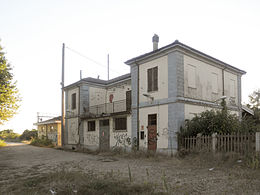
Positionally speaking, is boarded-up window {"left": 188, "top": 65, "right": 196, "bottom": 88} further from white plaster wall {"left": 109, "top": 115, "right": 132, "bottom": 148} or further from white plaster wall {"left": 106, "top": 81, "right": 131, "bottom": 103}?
white plaster wall {"left": 106, "top": 81, "right": 131, "bottom": 103}

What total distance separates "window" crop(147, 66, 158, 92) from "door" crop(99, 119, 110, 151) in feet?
18.7

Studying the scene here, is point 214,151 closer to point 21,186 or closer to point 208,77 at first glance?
point 208,77

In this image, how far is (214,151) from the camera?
10.7 meters

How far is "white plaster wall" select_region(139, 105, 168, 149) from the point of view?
1396cm

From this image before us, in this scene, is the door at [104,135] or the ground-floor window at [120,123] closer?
the ground-floor window at [120,123]

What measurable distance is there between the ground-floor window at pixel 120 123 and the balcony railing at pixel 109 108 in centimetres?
96

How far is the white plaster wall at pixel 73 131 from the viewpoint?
73.7 ft

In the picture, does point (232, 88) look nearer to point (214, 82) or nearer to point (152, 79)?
point (214, 82)

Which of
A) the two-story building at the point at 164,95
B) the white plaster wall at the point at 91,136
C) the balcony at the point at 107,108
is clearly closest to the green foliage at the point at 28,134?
the white plaster wall at the point at 91,136

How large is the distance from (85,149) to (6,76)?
29.1ft

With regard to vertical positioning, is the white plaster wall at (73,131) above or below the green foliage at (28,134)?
above

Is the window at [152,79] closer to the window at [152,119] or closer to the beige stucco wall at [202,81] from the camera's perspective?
the window at [152,119]

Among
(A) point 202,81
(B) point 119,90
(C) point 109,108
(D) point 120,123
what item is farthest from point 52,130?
(A) point 202,81

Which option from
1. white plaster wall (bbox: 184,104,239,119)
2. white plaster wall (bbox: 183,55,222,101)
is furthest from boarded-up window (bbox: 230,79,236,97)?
white plaster wall (bbox: 184,104,239,119)
